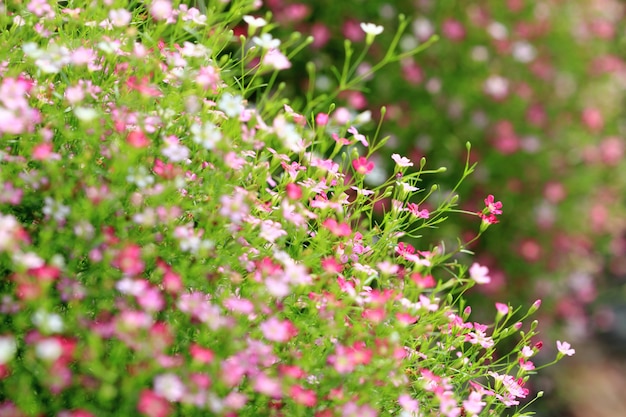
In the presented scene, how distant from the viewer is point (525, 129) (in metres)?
4.61

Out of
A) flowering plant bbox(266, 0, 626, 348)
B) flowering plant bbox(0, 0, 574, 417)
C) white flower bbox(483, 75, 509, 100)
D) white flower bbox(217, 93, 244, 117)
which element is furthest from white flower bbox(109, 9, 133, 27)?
white flower bbox(483, 75, 509, 100)

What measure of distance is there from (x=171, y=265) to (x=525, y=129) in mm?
3586

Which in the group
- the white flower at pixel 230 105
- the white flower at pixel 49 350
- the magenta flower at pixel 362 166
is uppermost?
the white flower at pixel 230 105

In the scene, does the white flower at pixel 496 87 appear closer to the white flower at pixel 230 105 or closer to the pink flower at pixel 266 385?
the white flower at pixel 230 105

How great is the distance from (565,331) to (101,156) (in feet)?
14.0

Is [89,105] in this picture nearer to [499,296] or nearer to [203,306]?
[203,306]

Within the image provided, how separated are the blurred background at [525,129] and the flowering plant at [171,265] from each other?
2189mm

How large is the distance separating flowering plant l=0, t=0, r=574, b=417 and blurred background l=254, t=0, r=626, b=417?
219 centimetres

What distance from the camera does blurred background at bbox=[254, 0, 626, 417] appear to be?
419 centimetres

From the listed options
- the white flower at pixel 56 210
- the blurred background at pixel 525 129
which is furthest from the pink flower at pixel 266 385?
the blurred background at pixel 525 129

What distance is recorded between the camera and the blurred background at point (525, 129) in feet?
13.7

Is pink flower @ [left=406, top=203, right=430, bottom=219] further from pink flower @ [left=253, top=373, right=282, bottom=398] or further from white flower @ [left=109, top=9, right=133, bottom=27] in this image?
white flower @ [left=109, top=9, right=133, bottom=27]

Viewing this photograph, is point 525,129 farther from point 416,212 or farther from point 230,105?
point 230,105

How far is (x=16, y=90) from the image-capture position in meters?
1.27
